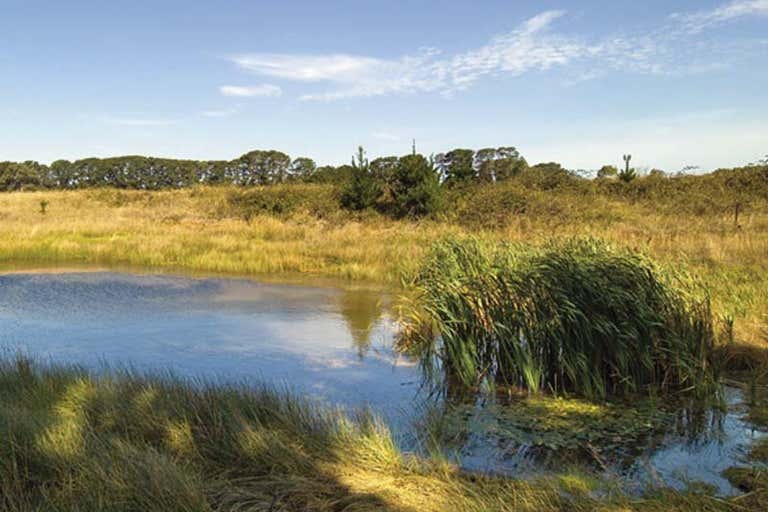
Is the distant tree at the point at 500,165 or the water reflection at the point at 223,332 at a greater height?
the distant tree at the point at 500,165

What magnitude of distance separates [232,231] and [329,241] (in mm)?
4961

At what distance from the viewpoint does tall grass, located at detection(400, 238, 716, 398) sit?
21.3 feet

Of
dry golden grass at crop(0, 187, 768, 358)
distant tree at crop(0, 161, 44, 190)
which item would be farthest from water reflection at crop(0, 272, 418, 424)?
distant tree at crop(0, 161, 44, 190)

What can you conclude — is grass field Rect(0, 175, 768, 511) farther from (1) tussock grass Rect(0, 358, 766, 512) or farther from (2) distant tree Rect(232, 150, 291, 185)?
(2) distant tree Rect(232, 150, 291, 185)

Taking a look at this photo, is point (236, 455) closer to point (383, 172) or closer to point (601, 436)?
point (601, 436)

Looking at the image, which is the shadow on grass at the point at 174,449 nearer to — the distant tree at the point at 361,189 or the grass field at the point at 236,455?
the grass field at the point at 236,455

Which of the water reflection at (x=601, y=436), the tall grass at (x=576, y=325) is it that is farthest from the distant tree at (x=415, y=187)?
the water reflection at (x=601, y=436)

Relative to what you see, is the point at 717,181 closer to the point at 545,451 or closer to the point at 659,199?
the point at 659,199

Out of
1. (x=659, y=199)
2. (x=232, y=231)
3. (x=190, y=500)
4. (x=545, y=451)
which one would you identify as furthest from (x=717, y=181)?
(x=190, y=500)

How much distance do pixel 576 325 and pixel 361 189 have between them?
21.1 m

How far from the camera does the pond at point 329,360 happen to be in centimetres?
506

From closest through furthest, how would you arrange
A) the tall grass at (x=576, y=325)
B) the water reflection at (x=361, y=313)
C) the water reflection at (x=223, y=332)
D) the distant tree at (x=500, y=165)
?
the tall grass at (x=576, y=325) → the water reflection at (x=223, y=332) → the water reflection at (x=361, y=313) → the distant tree at (x=500, y=165)

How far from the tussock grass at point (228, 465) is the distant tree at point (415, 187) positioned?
2027 centimetres

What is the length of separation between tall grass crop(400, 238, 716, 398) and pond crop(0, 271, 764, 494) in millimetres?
486
